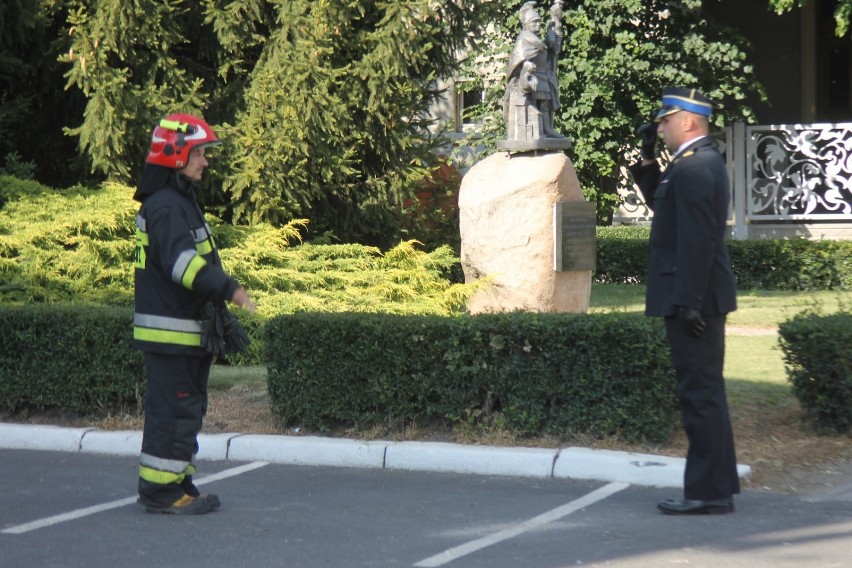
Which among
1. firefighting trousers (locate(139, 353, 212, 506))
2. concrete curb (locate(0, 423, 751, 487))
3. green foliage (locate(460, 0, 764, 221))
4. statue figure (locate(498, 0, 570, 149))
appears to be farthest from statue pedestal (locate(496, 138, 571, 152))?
green foliage (locate(460, 0, 764, 221))

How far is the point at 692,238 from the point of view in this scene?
17.3 ft

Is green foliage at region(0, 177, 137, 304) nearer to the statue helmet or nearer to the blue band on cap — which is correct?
the statue helmet

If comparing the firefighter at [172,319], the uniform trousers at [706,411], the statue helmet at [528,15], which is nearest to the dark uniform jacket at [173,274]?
the firefighter at [172,319]

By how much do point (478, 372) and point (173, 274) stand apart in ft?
7.27

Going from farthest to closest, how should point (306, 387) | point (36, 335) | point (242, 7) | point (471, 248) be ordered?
point (242, 7) → point (471, 248) → point (36, 335) → point (306, 387)

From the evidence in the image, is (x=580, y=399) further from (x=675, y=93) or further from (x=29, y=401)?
(x=29, y=401)

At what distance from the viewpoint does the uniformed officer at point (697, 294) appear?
17.3ft

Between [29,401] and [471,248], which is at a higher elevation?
[471,248]

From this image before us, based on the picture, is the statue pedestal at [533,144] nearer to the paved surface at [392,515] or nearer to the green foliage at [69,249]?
the green foliage at [69,249]

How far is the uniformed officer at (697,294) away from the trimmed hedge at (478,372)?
1079 millimetres

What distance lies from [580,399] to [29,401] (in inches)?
159

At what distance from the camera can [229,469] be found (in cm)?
680

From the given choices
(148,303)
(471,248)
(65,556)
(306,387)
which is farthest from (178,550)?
(471,248)

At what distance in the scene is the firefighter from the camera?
18.0 feet
